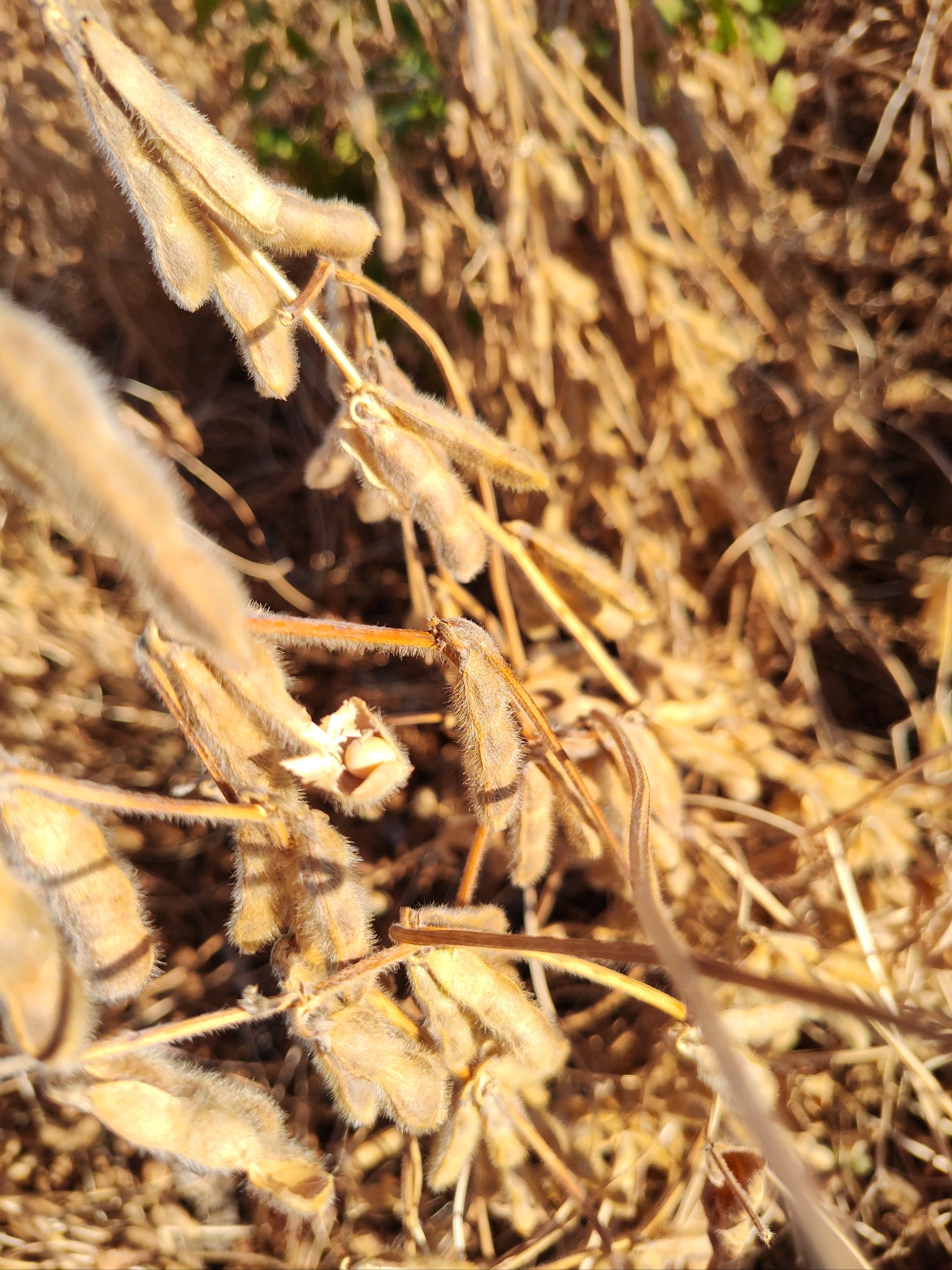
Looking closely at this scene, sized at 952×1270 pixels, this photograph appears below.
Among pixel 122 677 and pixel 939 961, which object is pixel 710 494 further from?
pixel 122 677

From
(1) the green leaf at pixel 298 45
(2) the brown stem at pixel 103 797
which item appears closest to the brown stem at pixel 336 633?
(2) the brown stem at pixel 103 797

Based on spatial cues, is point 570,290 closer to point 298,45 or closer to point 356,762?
point 298,45

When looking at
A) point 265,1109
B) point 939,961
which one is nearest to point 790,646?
point 939,961

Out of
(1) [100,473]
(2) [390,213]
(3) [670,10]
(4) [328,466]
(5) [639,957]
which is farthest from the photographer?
(3) [670,10]

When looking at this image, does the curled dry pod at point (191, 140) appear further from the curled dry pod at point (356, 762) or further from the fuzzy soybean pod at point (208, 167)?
the curled dry pod at point (356, 762)

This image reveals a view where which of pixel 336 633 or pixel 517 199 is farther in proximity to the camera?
pixel 517 199

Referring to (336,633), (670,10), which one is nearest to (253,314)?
(336,633)

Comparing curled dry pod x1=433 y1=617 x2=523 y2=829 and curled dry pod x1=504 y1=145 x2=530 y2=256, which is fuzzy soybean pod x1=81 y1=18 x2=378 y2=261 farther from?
curled dry pod x1=504 y1=145 x2=530 y2=256
